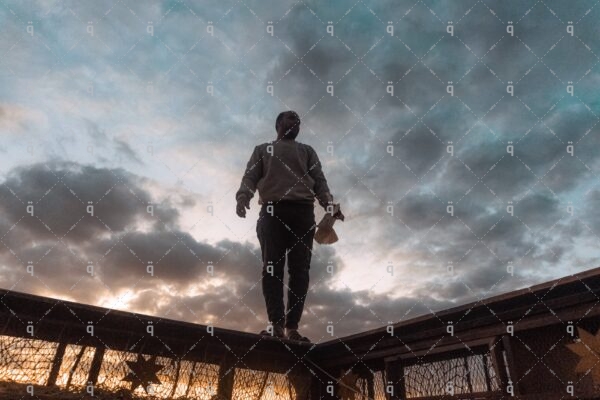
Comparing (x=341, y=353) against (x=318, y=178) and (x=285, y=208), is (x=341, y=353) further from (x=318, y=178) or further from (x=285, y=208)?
(x=318, y=178)

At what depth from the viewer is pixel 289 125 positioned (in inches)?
245

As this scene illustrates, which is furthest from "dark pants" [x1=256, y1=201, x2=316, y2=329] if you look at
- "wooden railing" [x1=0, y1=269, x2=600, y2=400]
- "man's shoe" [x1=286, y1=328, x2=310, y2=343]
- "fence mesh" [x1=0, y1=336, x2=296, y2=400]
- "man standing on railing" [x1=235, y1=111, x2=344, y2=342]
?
"fence mesh" [x1=0, y1=336, x2=296, y2=400]

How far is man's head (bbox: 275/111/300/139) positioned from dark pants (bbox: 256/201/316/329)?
1.15 meters

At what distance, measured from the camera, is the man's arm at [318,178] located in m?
6.06

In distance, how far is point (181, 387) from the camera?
3.73 meters

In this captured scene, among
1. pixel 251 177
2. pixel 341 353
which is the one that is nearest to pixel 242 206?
pixel 251 177

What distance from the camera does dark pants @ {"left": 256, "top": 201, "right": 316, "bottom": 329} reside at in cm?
505

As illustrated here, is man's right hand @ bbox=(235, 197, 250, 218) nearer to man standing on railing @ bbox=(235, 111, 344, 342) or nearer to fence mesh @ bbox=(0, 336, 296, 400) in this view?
man standing on railing @ bbox=(235, 111, 344, 342)

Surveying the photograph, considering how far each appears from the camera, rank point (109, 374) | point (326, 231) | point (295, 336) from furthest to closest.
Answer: point (326, 231), point (295, 336), point (109, 374)

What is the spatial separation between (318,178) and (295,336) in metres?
2.32

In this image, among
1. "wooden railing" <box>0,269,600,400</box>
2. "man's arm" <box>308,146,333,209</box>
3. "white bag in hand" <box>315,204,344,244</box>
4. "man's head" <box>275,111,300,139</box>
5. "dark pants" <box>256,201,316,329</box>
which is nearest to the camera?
"wooden railing" <box>0,269,600,400</box>

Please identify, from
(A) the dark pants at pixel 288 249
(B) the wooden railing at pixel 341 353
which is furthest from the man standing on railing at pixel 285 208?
(B) the wooden railing at pixel 341 353

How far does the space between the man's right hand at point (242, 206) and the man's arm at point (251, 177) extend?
19 millimetres

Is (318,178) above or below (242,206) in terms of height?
above
